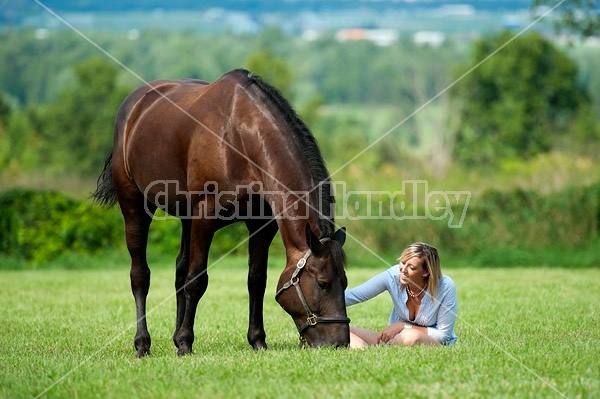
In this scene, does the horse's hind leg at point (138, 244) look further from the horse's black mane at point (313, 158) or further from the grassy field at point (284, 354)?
the horse's black mane at point (313, 158)

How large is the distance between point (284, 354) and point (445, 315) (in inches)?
57.5

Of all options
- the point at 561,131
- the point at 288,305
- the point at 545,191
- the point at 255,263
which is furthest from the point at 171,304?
the point at 561,131

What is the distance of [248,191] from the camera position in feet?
23.5

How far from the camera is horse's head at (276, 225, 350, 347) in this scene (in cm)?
681

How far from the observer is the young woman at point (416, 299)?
7379mm

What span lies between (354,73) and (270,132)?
297 ft

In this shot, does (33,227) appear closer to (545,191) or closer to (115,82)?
(545,191)

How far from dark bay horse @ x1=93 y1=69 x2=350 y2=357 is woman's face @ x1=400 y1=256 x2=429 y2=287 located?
2.49ft

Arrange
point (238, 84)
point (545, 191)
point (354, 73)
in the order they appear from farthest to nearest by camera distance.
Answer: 1. point (354, 73)
2. point (545, 191)
3. point (238, 84)

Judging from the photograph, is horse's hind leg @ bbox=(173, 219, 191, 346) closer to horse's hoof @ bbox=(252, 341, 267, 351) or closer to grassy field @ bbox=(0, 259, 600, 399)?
grassy field @ bbox=(0, 259, 600, 399)

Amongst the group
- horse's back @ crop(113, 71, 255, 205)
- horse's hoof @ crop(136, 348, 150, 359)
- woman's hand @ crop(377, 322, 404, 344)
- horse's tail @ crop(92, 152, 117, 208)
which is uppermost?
horse's back @ crop(113, 71, 255, 205)

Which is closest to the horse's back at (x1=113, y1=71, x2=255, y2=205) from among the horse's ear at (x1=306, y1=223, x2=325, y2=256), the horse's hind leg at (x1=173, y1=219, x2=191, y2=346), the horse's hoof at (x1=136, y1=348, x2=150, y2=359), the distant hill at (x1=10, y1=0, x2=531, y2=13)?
the horse's hind leg at (x1=173, y1=219, x2=191, y2=346)

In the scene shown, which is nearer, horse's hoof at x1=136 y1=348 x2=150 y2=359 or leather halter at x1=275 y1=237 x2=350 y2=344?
leather halter at x1=275 y1=237 x2=350 y2=344

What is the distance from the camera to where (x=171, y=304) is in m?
11.9
